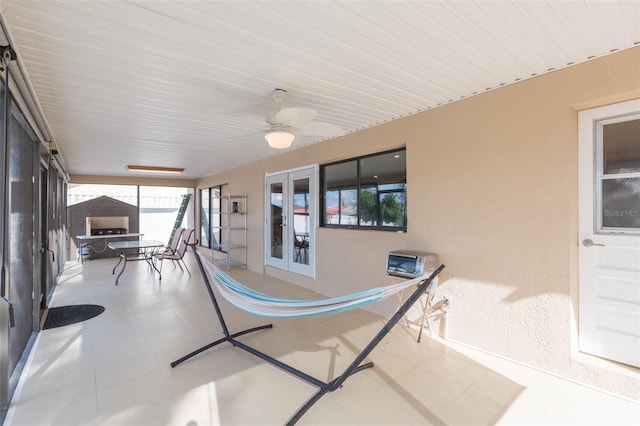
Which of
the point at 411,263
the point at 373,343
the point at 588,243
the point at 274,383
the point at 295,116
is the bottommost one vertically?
the point at 274,383

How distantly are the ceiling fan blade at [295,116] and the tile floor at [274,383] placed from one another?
2040mm

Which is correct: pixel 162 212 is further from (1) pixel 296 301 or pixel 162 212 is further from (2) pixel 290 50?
(2) pixel 290 50

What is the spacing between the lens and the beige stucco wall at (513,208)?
2211 mm

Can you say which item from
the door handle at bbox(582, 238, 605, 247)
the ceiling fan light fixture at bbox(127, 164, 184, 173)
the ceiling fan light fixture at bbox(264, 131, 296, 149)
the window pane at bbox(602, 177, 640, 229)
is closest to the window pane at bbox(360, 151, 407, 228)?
the ceiling fan light fixture at bbox(264, 131, 296, 149)

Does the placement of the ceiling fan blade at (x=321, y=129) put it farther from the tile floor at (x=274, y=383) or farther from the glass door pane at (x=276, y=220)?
the glass door pane at (x=276, y=220)

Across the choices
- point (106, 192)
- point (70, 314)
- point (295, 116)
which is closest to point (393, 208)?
point (295, 116)

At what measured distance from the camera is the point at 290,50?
198 cm

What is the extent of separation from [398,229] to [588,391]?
6.76 feet

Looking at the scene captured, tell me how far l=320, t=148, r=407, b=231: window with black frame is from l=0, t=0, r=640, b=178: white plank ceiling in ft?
2.45

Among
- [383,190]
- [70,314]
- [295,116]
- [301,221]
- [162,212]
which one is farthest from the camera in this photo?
[162,212]

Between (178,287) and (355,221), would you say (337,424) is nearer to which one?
(355,221)

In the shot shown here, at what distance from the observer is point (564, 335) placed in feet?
7.36

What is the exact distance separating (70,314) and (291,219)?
330 cm

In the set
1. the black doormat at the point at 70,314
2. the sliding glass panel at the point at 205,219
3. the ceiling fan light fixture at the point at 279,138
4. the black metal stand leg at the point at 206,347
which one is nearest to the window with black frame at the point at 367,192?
the ceiling fan light fixture at the point at 279,138
